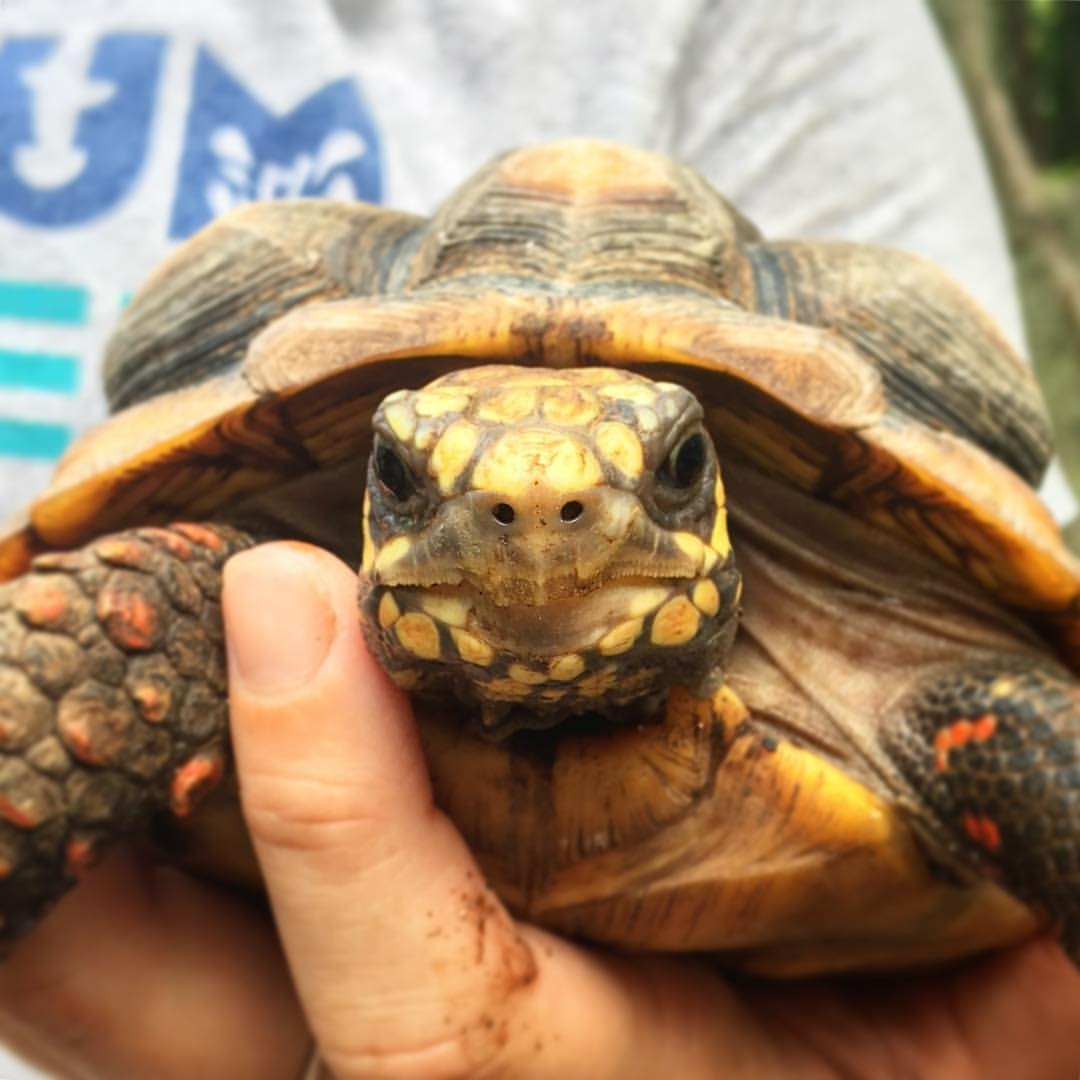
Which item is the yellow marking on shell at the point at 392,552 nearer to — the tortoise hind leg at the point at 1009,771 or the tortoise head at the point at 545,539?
the tortoise head at the point at 545,539

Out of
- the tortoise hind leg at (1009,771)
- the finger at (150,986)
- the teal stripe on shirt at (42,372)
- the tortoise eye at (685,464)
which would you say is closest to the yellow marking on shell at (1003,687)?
the tortoise hind leg at (1009,771)

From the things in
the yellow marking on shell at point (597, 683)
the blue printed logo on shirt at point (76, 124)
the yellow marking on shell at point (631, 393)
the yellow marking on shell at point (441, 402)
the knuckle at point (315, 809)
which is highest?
the blue printed logo on shirt at point (76, 124)

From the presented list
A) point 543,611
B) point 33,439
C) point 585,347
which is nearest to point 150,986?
point 543,611

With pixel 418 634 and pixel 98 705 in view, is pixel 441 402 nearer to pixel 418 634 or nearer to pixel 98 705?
pixel 418 634

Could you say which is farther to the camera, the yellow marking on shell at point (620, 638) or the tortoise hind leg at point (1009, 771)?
the tortoise hind leg at point (1009, 771)

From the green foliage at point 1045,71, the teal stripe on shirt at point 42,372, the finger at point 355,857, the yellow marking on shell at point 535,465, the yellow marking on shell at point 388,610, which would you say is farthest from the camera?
the green foliage at point 1045,71

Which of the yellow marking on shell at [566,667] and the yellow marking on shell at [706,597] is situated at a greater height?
the yellow marking on shell at [566,667]

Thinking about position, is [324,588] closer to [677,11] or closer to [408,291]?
[408,291]

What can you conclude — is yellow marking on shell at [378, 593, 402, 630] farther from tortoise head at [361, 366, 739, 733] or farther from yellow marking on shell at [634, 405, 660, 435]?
yellow marking on shell at [634, 405, 660, 435]
